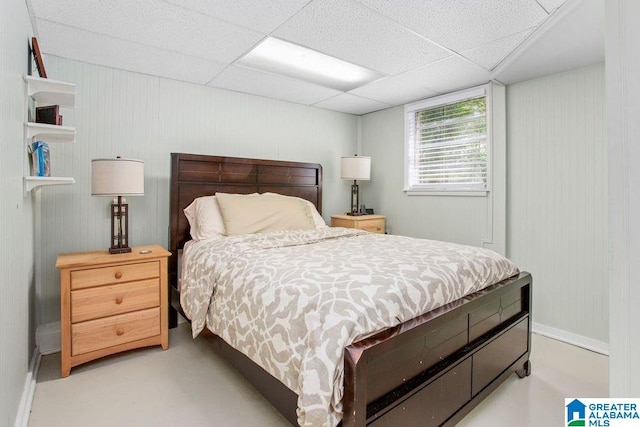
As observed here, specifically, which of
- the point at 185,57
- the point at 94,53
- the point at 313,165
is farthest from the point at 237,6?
the point at 313,165

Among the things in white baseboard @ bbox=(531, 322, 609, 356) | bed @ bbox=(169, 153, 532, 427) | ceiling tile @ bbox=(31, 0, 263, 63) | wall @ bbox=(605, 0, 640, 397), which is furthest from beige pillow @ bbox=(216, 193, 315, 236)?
wall @ bbox=(605, 0, 640, 397)

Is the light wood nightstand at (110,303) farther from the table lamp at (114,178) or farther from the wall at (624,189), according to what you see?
the wall at (624,189)

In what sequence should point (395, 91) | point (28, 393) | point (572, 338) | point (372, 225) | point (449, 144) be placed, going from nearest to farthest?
point (28, 393)
point (572, 338)
point (395, 91)
point (449, 144)
point (372, 225)

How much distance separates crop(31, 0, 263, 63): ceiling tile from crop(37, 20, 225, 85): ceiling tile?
104 millimetres

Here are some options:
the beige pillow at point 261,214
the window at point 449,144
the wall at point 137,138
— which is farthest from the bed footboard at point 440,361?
the wall at point 137,138

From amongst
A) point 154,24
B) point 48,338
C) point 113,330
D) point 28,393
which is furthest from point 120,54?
point 28,393

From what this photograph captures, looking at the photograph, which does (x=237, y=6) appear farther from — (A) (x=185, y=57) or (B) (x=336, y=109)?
(B) (x=336, y=109)

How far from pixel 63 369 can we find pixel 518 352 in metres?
2.92

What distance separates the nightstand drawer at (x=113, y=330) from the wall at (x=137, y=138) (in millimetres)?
656

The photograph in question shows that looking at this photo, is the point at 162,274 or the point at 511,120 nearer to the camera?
the point at 162,274

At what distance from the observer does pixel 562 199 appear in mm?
2854

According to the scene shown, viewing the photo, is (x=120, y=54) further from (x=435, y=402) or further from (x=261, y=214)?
(x=435, y=402)

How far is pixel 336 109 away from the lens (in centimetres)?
427

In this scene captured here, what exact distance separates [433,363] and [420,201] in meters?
2.56
